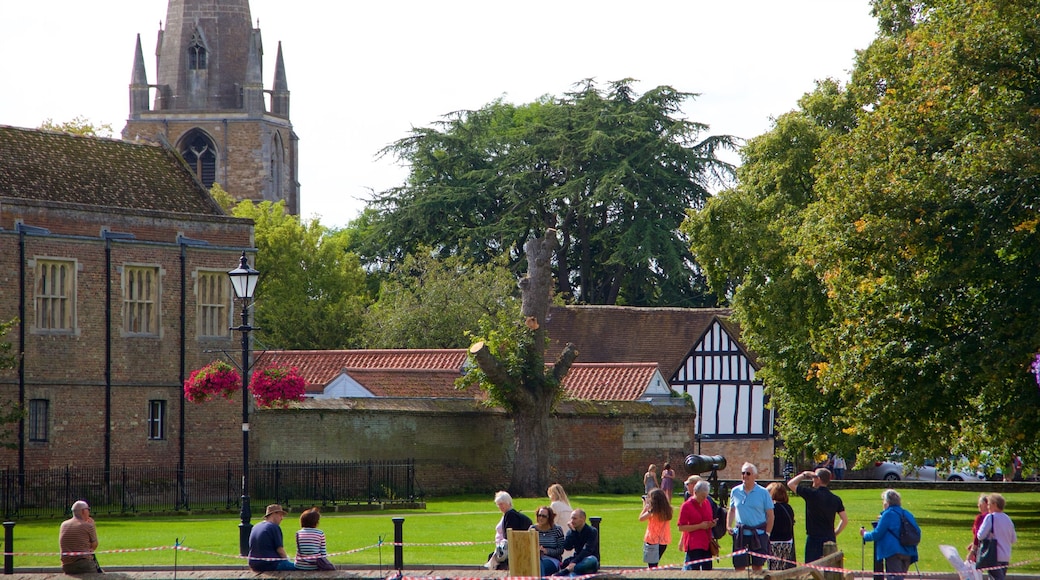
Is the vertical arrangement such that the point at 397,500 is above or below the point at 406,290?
below

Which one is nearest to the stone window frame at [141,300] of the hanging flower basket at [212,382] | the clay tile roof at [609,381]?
the hanging flower basket at [212,382]

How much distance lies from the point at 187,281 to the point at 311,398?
13.8 ft

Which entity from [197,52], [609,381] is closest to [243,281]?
[609,381]

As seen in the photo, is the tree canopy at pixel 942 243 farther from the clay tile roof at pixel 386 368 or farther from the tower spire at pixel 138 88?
the tower spire at pixel 138 88

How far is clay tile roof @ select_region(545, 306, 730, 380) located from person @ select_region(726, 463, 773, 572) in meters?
39.0

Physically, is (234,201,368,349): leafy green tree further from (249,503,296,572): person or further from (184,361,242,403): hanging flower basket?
(249,503,296,572): person

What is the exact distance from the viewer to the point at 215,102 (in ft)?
295

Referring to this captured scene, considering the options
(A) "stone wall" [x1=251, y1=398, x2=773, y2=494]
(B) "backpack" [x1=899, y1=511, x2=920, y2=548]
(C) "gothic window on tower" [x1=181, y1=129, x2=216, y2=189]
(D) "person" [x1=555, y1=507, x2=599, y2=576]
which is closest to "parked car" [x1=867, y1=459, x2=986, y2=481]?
(A) "stone wall" [x1=251, y1=398, x2=773, y2=494]

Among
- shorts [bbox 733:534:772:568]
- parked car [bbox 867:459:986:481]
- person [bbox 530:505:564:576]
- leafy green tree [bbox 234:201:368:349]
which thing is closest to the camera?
person [bbox 530:505:564:576]

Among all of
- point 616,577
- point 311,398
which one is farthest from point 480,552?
point 311,398

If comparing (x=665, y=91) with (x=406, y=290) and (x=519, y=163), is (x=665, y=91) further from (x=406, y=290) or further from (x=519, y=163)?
(x=406, y=290)

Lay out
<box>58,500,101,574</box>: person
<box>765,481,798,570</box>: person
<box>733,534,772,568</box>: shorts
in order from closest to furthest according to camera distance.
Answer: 1. <box>733,534,772,568</box>: shorts
2. <box>58,500,101,574</box>: person
3. <box>765,481,798,570</box>: person

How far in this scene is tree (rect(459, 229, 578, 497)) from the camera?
3972 centimetres

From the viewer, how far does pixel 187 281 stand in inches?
1547
